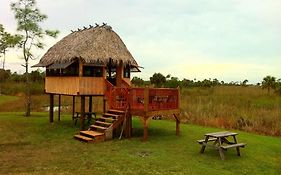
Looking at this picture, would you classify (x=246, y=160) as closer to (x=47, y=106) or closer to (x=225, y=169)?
(x=225, y=169)

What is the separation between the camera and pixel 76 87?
19.8 meters

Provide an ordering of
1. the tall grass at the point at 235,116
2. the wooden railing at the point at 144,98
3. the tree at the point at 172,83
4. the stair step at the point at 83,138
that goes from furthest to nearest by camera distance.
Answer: the tree at the point at 172,83, the tall grass at the point at 235,116, the wooden railing at the point at 144,98, the stair step at the point at 83,138

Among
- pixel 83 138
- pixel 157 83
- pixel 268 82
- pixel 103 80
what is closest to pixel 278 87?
pixel 268 82

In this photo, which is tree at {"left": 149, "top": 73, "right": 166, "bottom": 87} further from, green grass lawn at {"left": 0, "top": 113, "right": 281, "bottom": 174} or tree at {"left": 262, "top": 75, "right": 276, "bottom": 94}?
green grass lawn at {"left": 0, "top": 113, "right": 281, "bottom": 174}

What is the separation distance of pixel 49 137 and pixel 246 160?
9797 mm

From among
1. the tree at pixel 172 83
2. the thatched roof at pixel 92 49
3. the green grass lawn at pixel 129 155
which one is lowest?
the green grass lawn at pixel 129 155

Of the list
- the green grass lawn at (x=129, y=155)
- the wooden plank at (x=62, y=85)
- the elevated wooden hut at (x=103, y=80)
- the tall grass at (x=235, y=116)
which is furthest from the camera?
the tall grass at (x=235, y=116)

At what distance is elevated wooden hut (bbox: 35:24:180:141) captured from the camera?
17891 mm

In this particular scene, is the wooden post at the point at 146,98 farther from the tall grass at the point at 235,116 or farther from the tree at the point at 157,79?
the tree at the point at 157,79

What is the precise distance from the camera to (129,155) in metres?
14.2

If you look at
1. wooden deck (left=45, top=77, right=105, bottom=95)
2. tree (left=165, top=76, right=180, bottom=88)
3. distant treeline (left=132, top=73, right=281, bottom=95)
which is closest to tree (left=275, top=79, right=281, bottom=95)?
distant treeline (left=132, top=73, right=281, bottom=95)

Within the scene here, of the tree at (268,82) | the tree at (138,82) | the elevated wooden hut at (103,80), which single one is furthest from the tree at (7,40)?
the tree at (268,82)

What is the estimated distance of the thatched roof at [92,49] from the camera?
781 inches

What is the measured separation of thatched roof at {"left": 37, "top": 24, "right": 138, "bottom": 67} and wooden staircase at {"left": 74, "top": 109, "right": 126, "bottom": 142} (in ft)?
10.3
